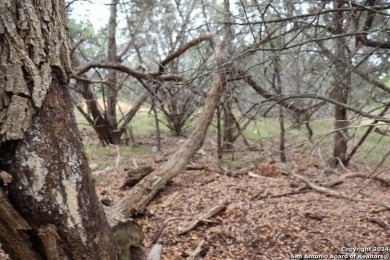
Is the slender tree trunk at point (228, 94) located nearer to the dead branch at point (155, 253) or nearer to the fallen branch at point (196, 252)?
the fallen branch at point (196, 252)

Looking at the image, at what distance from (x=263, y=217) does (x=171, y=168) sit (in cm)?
185

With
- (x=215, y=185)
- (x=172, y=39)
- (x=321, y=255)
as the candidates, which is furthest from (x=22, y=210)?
(x=172, y=39)

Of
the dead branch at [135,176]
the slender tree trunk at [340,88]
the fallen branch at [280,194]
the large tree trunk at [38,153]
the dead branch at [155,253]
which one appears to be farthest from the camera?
the dead branch at [135,176]

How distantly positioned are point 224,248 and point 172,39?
731 cm

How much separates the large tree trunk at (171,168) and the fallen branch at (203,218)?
A: 2.37ft

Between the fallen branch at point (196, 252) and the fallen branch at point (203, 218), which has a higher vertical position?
the fallen branch at point (203, 218)

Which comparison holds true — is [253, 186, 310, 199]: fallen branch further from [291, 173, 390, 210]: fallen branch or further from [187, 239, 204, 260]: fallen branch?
[187, 239, 204, 260]: fallen branch

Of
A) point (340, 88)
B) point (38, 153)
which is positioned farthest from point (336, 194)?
point (38, 153)

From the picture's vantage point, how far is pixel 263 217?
385 centimetres

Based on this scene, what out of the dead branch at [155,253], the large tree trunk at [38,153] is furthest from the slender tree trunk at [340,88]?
the large tree trunk at [38,153]

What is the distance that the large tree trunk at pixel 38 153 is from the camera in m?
1.86

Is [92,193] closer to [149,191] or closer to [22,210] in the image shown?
[22,210]

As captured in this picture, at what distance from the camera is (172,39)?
977cm

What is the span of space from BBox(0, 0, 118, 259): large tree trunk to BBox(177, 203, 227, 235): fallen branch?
5.71ft
